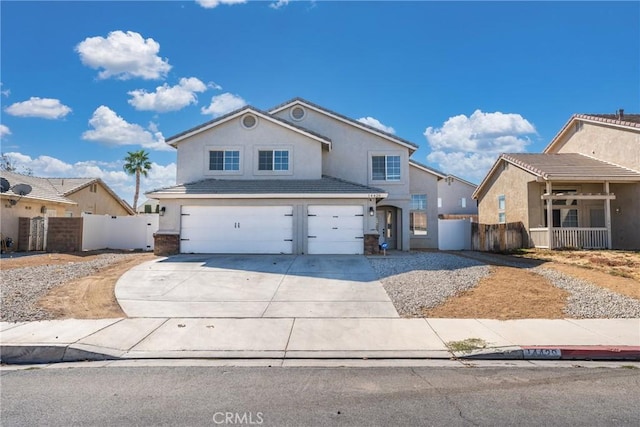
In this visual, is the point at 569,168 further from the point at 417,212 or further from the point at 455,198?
the point at 455,198

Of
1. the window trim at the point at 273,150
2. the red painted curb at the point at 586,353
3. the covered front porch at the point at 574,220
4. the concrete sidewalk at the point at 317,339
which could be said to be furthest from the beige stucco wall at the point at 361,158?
the red painted curb at the point at 586,353

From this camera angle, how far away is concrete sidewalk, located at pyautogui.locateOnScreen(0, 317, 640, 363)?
6262mm

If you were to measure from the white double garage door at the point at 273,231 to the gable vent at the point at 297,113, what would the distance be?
6.53 metres

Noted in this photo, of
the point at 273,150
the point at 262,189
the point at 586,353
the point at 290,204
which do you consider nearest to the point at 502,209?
the point at 290,204

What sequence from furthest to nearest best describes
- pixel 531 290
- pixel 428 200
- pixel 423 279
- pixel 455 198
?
pixel 455 198
pixel 428 200
pixel 423 279
pixel 531 290

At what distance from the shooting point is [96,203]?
31625mm

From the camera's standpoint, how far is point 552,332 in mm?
7223

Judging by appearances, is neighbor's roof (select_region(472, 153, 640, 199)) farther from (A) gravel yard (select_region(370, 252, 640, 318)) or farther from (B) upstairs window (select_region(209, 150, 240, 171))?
(B) upstairs window (select_region(209, 150, 240, 171))

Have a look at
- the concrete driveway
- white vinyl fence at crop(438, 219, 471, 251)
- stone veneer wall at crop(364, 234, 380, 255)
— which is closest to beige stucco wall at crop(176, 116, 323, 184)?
stone veneer wall at crop(364, 234, 380, 255)

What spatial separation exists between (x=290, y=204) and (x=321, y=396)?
42.0 ft

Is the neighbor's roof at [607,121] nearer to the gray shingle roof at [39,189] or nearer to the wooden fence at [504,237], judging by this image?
the wooden fence at [504,237]

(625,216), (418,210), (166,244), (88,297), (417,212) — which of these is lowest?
(88,297)

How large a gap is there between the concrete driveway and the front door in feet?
22.0

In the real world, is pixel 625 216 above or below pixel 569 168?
below
